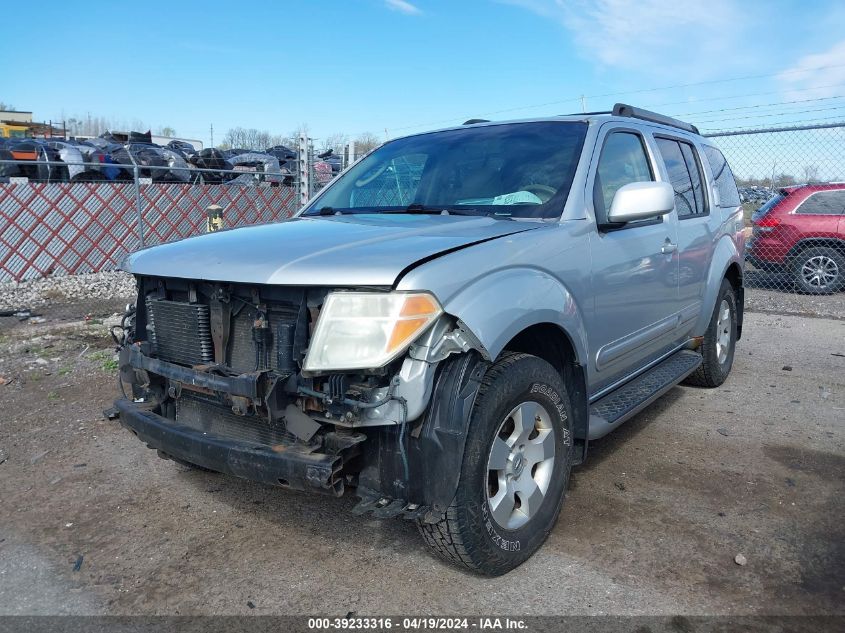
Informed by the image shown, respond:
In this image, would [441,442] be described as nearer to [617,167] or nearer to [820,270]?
[617,167]

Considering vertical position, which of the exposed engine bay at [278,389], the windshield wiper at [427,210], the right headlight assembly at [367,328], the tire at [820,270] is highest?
the windshield wiper at [427,210]

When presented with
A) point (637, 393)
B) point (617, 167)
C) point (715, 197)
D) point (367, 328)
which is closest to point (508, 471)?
point (367, 328)

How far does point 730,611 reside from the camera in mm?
2578

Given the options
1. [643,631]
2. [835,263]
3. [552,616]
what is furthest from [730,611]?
[835,263]

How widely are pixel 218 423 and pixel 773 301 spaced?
8.79m

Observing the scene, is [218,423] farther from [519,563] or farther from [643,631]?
[643,631]

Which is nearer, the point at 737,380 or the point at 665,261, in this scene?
the point at 665,261

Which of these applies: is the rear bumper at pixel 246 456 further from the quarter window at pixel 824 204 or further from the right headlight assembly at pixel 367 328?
the quarter window at pixel 824 204

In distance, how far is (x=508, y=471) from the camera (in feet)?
9.13

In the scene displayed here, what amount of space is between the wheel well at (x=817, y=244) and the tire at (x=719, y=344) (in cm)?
508

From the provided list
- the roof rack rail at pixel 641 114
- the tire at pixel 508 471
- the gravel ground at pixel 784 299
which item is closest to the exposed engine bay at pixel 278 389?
the tire at pixel 508 471

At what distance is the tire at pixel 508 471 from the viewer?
2.51m

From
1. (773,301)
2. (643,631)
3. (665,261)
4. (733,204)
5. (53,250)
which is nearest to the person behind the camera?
(643,631)

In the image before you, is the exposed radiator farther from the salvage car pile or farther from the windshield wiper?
the salvage car pile
